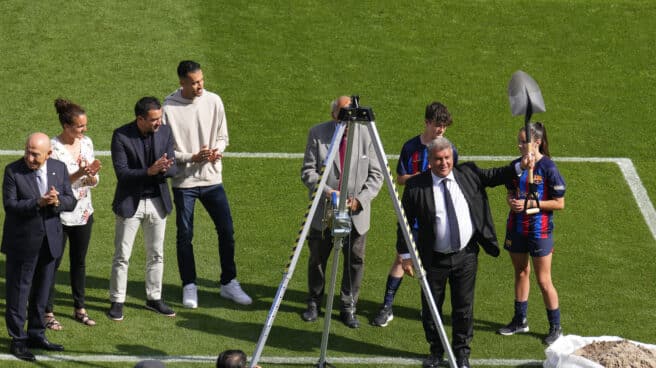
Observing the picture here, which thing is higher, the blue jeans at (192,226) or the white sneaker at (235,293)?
the blue jeans at (192,226)

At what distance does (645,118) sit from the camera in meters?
15.3

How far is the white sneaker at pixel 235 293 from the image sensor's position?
444 inches

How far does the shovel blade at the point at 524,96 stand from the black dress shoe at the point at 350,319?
260cm

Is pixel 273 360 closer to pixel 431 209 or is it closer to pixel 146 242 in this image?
pixel 146 242

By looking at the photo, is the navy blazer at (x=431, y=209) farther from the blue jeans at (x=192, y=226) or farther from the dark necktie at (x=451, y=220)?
the blue jeans at (x=192, y=226)

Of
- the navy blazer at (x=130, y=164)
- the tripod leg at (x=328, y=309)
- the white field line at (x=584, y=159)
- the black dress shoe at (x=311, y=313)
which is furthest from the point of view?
the white field line at (x=584, y=159)

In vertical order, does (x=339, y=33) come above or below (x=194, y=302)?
above

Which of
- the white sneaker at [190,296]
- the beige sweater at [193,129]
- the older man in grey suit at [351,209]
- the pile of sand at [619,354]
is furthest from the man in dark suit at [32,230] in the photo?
the pile of sand at [619,354]

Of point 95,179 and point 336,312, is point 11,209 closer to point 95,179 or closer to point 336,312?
point 95,179

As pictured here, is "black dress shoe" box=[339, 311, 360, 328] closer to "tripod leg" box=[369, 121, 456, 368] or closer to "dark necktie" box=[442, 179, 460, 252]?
"dark necktie" box=[442, 179, 460, 252]

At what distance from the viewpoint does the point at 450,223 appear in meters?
9.59

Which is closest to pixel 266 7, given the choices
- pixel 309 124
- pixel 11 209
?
pixel 309 124

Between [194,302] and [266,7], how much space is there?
7.35 m

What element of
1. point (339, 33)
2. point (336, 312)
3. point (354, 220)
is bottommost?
point (336, 312)
